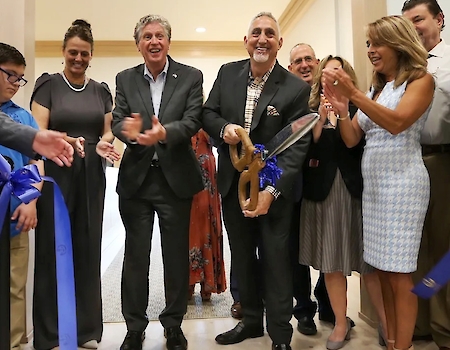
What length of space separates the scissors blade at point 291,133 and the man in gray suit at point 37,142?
87cm

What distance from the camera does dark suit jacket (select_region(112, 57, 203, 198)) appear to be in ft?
5.99

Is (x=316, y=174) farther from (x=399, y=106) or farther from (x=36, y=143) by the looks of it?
(x=36, y=143)

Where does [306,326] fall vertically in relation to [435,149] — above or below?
below

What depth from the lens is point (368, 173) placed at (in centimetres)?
169

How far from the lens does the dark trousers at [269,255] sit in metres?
1.80

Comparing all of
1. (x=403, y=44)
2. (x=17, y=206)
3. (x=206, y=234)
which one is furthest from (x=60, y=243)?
(x=206, y=234)

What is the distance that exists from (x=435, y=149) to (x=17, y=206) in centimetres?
178

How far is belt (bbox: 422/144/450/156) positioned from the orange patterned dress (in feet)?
4.26

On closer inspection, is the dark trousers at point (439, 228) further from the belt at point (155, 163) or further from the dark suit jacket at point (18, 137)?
the dark suit jacket at point (18, 137)

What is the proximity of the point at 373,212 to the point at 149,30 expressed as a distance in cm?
123

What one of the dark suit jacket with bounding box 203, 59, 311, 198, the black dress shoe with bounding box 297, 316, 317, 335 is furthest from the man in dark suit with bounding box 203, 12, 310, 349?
the black dress shoe with bounding box 297, 316, 317, 335

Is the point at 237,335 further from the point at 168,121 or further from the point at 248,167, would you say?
the point at 168,121

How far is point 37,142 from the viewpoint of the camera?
992 millimetres

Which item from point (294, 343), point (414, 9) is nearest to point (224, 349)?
point (294, 343)
